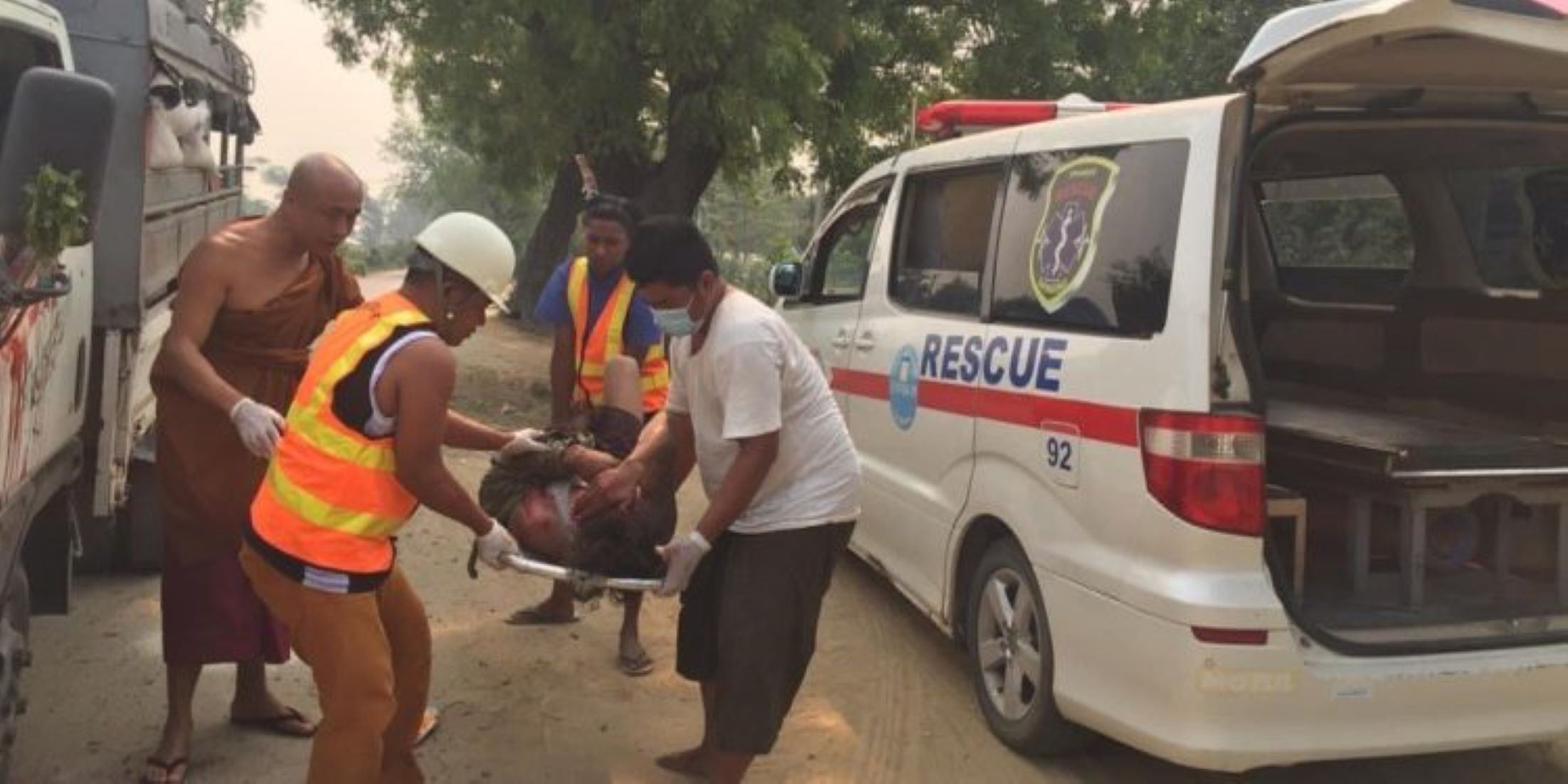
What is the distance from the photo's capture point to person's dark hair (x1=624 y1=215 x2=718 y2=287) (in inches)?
119

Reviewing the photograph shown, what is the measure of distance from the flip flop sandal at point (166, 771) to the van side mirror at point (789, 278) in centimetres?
321

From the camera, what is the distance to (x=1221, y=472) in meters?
2.93

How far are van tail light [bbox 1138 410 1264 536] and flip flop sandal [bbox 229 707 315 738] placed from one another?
2716 millimetres

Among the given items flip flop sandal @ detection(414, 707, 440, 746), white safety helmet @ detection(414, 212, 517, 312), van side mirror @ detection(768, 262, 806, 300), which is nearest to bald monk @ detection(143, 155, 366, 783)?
flip flop sandal @ detection(414, 707, 440, 746)

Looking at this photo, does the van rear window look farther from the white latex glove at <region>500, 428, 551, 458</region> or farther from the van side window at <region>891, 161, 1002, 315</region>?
the white latex glove at <region>500, 428, 551, 458</region>

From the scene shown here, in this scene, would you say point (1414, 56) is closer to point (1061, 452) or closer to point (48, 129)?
point (1061, 452)

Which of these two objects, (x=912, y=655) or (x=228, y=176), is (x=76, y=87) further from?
(x=228, y=176)

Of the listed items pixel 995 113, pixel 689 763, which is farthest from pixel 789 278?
pixel 689 763

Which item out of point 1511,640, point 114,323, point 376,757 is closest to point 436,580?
point 114,323

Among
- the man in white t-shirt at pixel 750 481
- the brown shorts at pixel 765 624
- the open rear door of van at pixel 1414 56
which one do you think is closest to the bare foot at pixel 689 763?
the man in white t-shirt at pixel 750 481

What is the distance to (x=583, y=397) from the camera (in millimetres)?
4523

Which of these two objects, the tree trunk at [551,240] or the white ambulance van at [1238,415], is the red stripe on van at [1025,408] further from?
the tree trunk at [551,240]

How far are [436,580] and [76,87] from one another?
3.45 meters

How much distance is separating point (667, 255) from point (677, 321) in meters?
0.18
